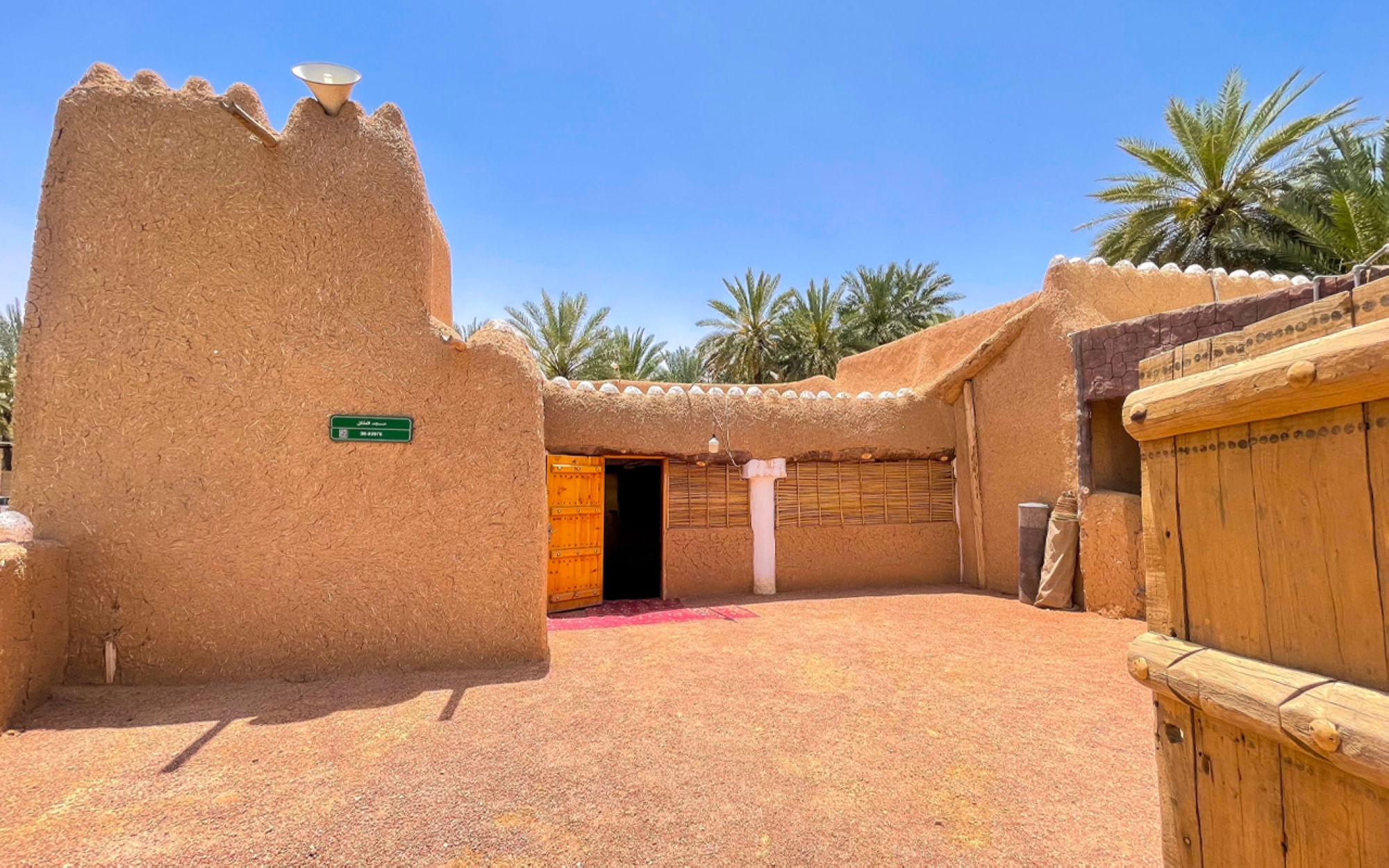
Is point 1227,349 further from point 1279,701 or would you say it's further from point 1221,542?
point 1279,701

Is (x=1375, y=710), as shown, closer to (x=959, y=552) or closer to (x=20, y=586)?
(x=20, y=586)

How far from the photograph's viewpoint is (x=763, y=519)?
920 centimetres

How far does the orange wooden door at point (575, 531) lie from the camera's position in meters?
8.12

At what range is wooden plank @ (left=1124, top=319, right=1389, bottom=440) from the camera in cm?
119

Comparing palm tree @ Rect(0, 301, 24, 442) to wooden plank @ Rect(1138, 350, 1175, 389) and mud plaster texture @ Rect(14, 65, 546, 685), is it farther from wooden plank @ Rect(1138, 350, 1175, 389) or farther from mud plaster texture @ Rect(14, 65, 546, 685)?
wooden plank @ Rect(1138, 350, 1175, 389)

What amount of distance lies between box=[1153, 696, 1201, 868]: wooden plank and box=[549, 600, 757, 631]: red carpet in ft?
19.6

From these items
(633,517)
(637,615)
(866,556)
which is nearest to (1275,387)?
(637,615)

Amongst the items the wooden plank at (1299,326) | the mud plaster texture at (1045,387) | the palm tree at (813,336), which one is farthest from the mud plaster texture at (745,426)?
the palm tree at (813,336)

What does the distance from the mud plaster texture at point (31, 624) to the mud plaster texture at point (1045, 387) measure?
9861 mm

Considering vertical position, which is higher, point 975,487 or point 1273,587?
point 975,487

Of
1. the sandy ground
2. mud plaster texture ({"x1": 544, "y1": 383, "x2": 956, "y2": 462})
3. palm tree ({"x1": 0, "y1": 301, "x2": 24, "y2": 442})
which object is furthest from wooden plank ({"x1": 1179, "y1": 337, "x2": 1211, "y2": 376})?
palm tree ({"x1": 0, "y1": 301, "x2": 24, "y2": 442})

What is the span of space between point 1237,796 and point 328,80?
678 centimetres

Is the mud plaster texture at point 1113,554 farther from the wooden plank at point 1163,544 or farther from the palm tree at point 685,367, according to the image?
the palm tree at point 685,367

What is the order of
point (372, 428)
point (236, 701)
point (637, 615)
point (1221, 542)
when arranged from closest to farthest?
1. point (1221, 542)
2. point (236, 701)
3. point (372, 428)
4. point (637, 615)
